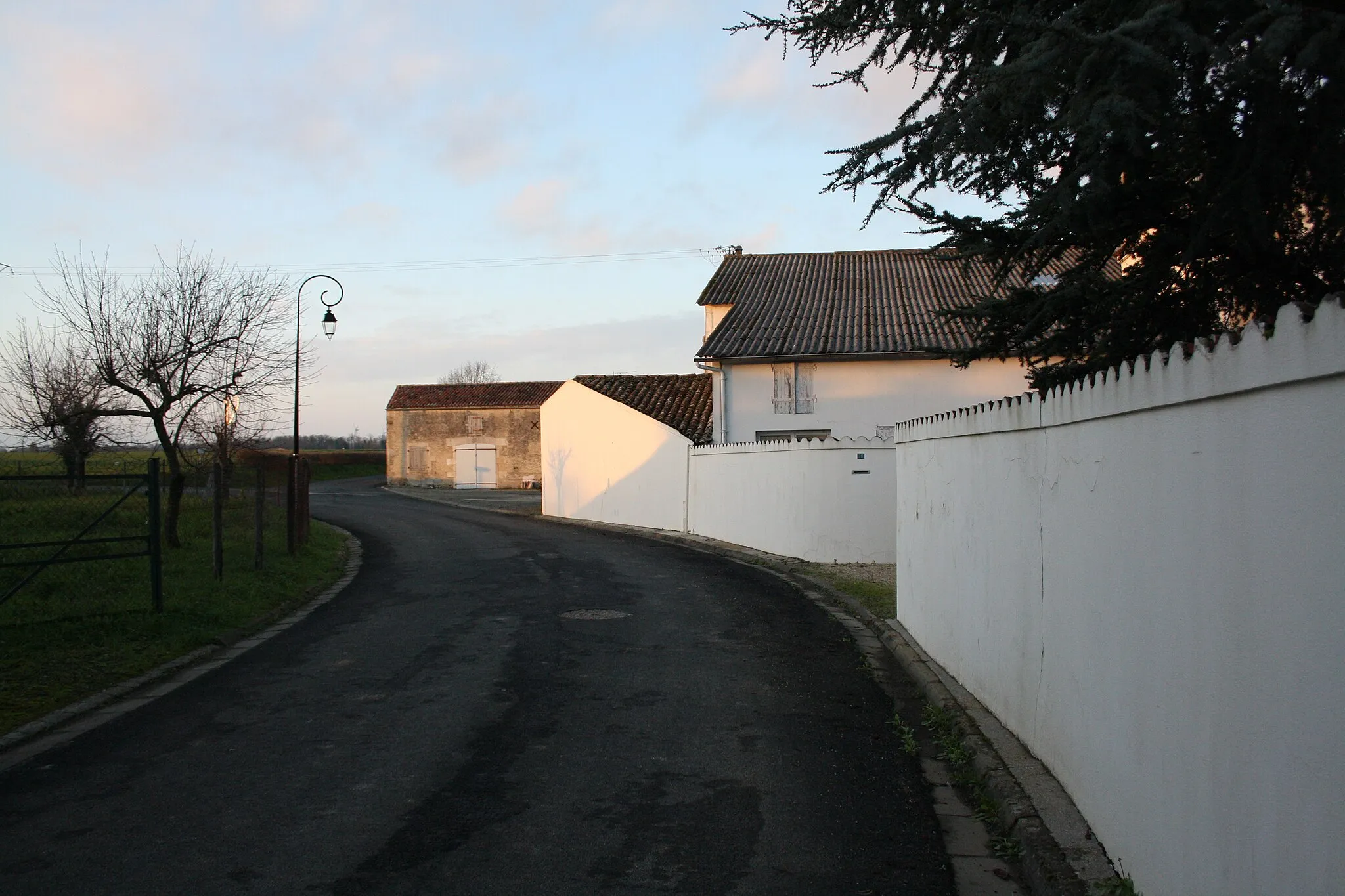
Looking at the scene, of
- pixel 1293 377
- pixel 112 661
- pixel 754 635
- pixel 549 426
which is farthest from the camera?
pixel 549 426

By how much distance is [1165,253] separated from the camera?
6082 mm

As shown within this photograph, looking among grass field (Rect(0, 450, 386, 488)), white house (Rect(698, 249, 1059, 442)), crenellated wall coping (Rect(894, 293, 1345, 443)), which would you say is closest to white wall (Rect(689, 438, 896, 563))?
white house (Rect(698, 249, 1059, 442))

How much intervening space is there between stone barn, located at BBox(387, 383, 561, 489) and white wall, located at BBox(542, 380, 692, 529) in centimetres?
2304

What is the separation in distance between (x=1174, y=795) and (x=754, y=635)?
705cm

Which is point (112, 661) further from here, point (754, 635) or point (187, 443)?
point (187, 443)

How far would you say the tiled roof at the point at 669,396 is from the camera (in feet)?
96.6

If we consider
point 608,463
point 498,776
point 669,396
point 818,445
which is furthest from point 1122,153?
point 669,396

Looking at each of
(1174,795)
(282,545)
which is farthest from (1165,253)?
(282,545)

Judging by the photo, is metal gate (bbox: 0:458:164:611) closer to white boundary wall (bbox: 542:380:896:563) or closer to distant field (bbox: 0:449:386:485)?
distant field (bbox: 0:449:386:485)

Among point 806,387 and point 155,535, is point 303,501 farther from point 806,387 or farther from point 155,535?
point 806,387

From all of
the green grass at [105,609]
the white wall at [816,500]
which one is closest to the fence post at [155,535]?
the green grass at [105,609]

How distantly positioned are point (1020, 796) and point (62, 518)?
10.6 metres

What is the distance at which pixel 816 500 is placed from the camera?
17625 mm

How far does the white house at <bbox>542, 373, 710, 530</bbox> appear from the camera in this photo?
86.1ft
